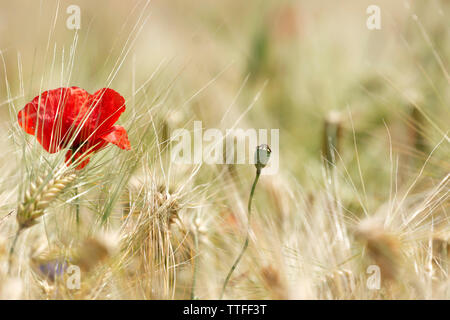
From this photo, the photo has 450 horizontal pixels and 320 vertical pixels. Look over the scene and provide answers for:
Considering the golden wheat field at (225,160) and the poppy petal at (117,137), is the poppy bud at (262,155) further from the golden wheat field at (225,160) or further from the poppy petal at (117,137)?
the poppy petal at (117,137)

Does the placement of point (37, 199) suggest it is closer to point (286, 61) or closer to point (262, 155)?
point (262, 155)

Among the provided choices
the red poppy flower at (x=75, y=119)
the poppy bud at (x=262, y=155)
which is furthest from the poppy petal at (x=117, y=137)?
the poppy bud at (x=262, y=155)

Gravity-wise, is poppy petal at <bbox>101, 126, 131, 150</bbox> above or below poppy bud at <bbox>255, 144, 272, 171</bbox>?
above

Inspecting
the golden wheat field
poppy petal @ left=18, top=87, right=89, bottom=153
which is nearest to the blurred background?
the golden wheat field

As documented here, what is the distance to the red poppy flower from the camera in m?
0.46

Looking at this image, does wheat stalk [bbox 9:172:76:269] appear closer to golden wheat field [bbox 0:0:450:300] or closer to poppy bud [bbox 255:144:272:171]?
golden wheat field [bbox 0:0:450:300]

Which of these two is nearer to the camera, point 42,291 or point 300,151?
point 42,291

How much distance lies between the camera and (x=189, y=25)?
84 cm

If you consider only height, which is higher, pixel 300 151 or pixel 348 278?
pixel 300 151

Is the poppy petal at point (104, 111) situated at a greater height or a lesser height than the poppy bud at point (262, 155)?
greater

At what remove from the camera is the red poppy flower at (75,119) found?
1.50 feet
